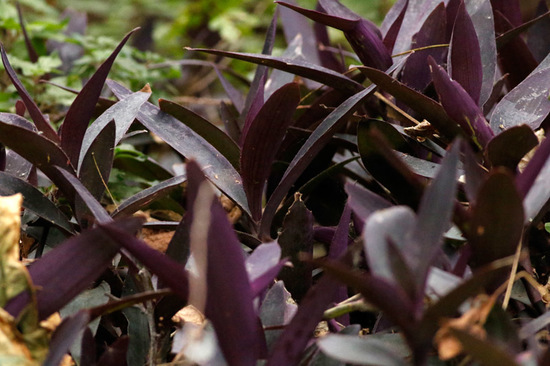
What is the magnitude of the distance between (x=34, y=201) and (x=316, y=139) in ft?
1.15

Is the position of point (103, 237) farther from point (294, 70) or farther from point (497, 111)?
point (497, 111)

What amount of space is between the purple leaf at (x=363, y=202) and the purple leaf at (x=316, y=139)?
0.60 ft

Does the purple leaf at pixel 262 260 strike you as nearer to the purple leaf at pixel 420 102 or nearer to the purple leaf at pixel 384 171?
the purple leaf at pixel 384 171

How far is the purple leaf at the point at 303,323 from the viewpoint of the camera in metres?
0.50

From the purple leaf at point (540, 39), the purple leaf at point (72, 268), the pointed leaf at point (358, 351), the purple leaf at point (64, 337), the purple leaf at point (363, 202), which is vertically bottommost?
the purple leaf at point (64, 337)

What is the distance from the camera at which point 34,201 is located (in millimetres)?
690

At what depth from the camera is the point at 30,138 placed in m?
0.63

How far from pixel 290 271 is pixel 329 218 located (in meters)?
0.23

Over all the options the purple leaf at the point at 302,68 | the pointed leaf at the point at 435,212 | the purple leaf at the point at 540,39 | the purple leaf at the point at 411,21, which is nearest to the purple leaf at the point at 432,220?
the pointed leaf at the point at 435,212

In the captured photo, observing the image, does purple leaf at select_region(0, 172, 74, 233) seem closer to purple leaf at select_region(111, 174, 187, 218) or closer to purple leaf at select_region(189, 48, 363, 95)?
purple leaf at select_region(111, 174, 187, 218)

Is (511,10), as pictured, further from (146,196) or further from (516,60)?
(146,196)

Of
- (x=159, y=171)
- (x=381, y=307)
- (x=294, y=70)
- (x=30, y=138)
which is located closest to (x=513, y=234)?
(x=381, y=307)

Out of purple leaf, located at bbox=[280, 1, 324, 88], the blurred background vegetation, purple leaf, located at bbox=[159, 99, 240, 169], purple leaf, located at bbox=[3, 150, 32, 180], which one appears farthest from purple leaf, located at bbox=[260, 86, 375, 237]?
the blurred background vegetation

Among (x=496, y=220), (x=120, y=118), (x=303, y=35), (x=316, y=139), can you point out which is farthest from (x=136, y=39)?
(x=496, y=220)
